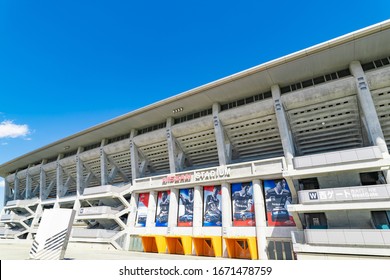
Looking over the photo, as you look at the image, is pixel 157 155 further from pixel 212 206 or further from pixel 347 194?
pixel 347 194

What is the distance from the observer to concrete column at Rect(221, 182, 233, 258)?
2069cm

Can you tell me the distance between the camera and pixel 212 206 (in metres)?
23.3

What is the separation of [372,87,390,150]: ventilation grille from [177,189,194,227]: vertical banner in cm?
2036

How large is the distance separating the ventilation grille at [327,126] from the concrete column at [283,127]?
63.5 inches

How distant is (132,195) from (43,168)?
27.3 m

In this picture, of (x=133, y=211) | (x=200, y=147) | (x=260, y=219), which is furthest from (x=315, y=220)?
(x=133, y=211)

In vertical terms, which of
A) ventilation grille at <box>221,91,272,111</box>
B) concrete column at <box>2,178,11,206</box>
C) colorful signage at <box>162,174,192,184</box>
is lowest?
colorful signage at <box>162,174,192,184</box>

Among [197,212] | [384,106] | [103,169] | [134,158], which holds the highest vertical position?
[384,106]

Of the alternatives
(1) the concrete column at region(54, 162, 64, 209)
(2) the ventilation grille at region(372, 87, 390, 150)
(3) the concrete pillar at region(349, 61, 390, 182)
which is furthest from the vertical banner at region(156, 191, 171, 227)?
(2) the ventilation grille at region(372, 87, 390, 150)

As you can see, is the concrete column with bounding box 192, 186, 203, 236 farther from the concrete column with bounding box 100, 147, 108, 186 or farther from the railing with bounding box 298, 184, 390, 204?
the concrete column with bounding box 100, 147, 108, 186

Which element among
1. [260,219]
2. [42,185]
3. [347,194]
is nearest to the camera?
[347,194]

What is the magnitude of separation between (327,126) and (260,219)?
12.0 metres
